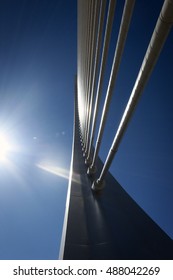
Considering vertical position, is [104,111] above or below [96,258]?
above

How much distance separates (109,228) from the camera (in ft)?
17.3

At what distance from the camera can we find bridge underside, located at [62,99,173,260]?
445 centimetres

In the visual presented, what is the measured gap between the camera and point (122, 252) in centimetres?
451

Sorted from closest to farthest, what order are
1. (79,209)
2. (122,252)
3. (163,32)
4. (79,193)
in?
(163,32) → (122,252) → (79,209) → (79,193)

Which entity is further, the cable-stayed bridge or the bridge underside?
the bridge underside

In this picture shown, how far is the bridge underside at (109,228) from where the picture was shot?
4453 millimetres

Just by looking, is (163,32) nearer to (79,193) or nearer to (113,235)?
(113,235)

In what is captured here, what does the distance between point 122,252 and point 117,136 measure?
2421mm

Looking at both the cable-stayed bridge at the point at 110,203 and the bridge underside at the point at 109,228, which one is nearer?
the cable-stayed bridge at the point at 110,203

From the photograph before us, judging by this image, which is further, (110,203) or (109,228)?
(110,203)

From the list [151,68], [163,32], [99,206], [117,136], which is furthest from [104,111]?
[99,206]

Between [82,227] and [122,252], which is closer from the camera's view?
[122,252]

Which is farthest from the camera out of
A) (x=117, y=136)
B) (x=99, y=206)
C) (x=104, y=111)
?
(x=99, y=206)
